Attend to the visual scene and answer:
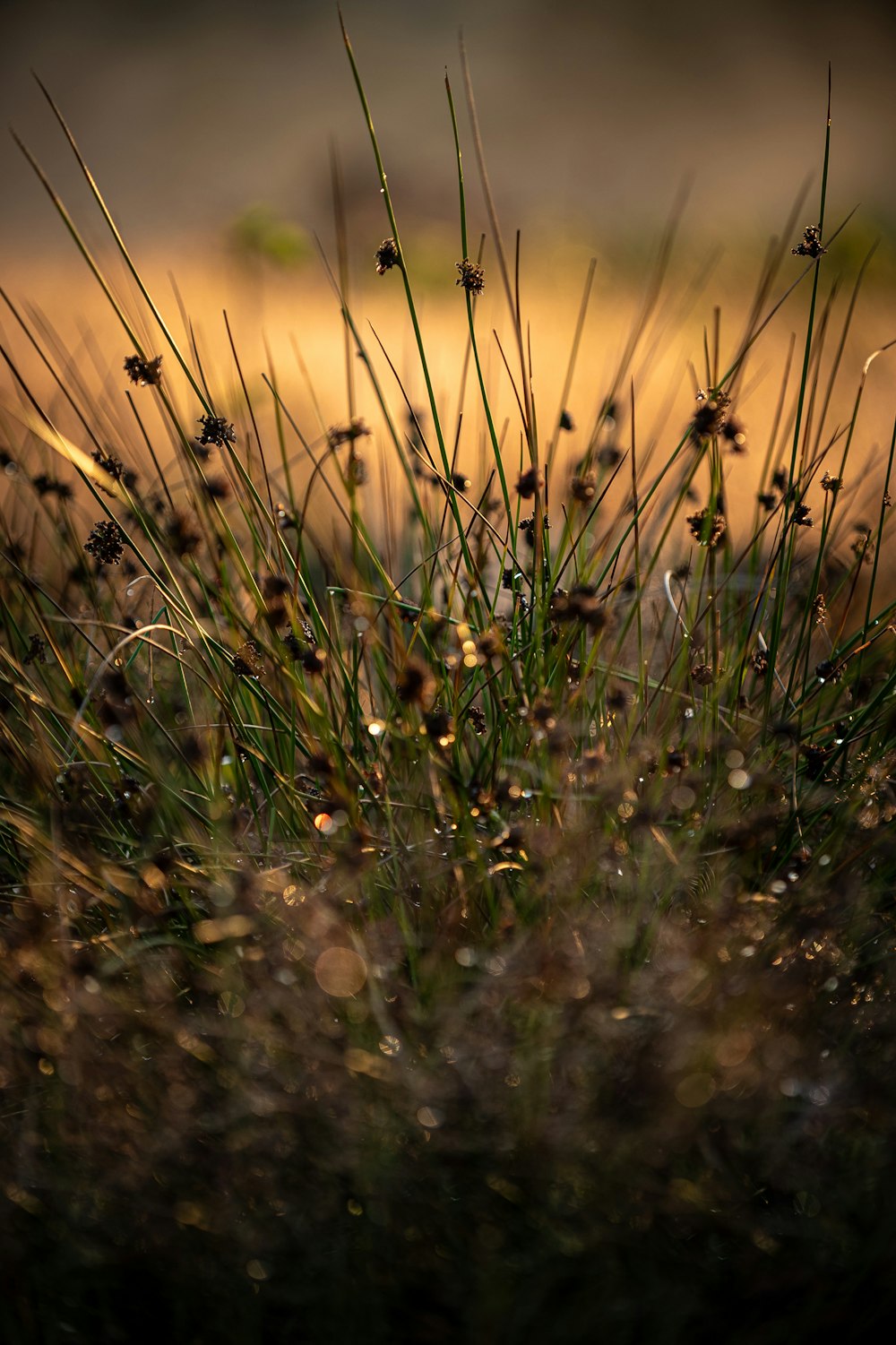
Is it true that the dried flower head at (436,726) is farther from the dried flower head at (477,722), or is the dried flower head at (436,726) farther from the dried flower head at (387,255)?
the dried flower head at (387,255)

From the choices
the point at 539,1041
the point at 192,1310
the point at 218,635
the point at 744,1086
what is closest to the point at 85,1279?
the point at 192,1310

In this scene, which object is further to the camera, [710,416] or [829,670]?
[829,670]

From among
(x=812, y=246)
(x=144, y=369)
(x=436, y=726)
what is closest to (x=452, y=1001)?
(x=436, y=726)

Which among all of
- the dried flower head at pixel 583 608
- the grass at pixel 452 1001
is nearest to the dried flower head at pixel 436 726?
the grass at pixel 452 1001

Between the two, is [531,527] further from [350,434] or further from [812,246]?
[812,246]

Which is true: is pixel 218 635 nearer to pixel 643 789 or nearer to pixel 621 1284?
pixel 643 789

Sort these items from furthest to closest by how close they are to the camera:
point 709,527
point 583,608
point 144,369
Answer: point 709,527 → point 144,369 → point 583,608
